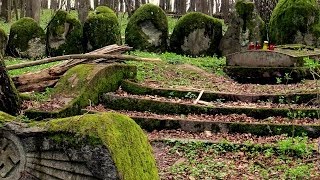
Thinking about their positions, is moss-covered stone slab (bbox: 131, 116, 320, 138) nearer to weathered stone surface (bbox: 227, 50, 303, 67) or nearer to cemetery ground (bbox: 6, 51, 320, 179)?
cemetery ground (bbox: 6, 51, 320, 179)

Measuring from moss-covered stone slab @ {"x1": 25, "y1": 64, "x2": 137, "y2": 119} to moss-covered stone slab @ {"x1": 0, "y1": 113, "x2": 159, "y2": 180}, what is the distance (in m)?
4.60

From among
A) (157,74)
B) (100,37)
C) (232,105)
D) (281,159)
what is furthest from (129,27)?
(281,159)

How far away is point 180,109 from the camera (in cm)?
1064

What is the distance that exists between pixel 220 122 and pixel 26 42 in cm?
971

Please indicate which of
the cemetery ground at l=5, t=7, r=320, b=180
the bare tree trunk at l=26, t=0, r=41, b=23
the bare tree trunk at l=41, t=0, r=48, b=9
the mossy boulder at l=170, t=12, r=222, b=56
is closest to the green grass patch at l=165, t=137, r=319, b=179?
the cemetery ground at l=5, t=7, r=320, b=180

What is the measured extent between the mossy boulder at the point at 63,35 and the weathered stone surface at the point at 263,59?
18.3 ft

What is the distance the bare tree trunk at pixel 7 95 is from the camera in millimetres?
8625

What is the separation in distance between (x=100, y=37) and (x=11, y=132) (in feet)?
39.9

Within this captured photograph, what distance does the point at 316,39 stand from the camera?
17203mm

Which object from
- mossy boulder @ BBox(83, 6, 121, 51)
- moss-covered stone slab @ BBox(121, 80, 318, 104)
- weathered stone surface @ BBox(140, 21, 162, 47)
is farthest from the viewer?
weathered stone surface @ BBox(140, 21, 162, 47)

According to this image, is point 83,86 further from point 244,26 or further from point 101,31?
point 244,26

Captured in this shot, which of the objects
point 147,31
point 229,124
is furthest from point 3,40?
point 229,124

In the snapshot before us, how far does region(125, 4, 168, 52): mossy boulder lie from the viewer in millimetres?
18297

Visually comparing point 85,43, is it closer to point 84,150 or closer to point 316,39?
point 316,39
